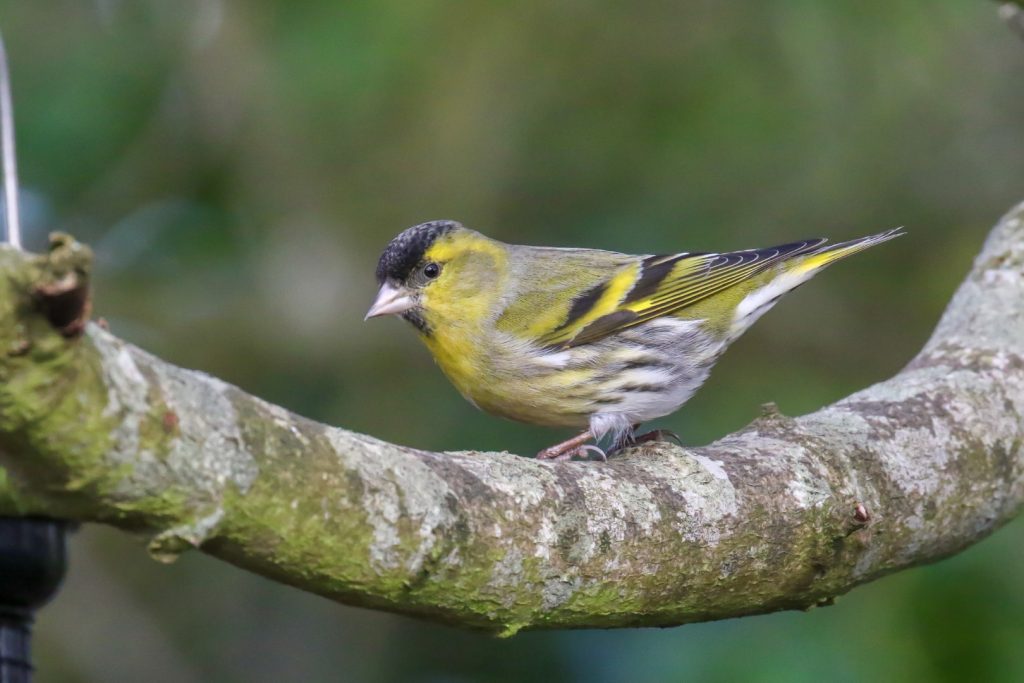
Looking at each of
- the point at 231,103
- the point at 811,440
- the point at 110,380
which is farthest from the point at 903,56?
the point at 110,380

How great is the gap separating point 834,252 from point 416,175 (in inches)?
89.1

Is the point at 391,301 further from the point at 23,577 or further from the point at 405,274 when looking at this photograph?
the point at 23,577

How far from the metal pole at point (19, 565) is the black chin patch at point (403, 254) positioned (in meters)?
1.77

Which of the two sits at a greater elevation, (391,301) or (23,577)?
(391,301)

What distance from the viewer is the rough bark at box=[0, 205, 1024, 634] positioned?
128 centimetres

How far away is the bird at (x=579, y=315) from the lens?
3445 millimetres

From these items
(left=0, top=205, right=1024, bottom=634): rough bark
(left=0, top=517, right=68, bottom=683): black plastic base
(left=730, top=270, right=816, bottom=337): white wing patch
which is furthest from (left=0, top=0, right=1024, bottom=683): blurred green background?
(left=0, top=517, right=68, bottom=683): black plastic base

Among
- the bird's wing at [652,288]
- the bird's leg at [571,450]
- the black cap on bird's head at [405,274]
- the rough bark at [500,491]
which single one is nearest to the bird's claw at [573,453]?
the bird's leg at [571,450]

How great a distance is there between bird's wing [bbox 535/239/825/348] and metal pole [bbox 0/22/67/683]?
1.98 m

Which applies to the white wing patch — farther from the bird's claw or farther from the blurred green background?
the blurred green background

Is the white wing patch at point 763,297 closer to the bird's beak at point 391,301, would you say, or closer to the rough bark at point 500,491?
the rough bark at point 500,491

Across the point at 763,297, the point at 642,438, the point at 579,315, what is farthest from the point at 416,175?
the point at 642,438

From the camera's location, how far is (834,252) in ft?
12.2

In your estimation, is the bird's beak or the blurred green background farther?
the blurred green background
